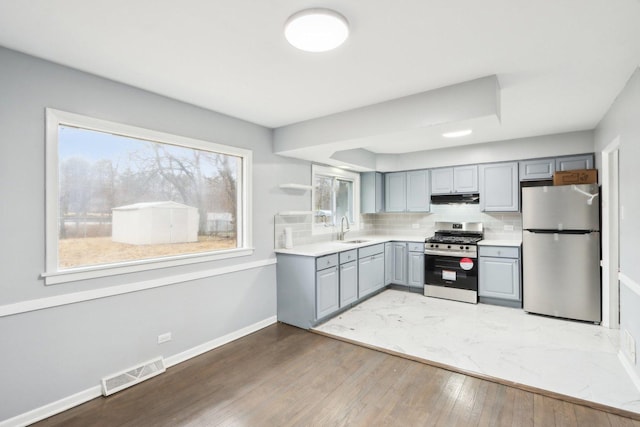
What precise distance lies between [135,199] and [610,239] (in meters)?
4.84

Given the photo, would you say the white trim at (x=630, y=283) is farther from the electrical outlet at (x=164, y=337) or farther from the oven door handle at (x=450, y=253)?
the electrical outlet at (x=164, y=337)

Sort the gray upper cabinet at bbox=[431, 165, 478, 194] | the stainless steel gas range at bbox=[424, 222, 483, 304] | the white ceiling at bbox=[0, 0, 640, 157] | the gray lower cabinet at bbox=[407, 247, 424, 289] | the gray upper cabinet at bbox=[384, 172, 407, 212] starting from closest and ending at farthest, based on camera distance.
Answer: the white ceiling at bbox=[0, 0, 640, 157] → the stainless steel gas range at bbox=[424, 222, 483, 304] → the gray upper cabinet at bbox=[431, 165, 478, 194] → the gray lower cabinet at bbox=[407, 247, 424, 289] → the gray upper cabinet at bbox=[384, 172, 407, 212]

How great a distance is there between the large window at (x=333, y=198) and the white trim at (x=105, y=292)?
5.55ft

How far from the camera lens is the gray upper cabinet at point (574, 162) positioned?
409 cm

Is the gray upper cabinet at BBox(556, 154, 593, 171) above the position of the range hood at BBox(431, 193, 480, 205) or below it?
above

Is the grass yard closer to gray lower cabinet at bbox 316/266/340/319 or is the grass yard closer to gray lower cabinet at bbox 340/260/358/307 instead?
gray lower cabinet at bbox 316/266/340/319

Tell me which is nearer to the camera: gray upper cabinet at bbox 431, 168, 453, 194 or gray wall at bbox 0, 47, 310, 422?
gray wall at bbox 0, 47, 310, 422

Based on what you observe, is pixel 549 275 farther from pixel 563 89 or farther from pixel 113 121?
pixel 113 121

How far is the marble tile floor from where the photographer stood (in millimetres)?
2461

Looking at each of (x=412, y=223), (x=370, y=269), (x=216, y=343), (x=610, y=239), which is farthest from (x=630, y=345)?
(x=216, y=343)

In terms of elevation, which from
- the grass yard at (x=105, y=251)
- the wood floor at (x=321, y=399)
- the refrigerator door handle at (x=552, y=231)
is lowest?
the wood floor at (x=321, y=399)

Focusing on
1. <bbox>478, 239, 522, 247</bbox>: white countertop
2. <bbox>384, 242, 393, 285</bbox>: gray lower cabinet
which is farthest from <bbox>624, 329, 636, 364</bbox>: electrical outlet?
<bbox>384, 242, 393, 285</bbox>: gray lower cabinet

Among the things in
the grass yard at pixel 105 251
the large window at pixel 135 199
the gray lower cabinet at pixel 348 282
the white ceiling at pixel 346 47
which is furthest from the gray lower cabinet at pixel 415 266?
the grass yard at pixel 105 251

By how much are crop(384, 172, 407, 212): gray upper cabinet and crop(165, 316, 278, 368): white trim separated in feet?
9.69
